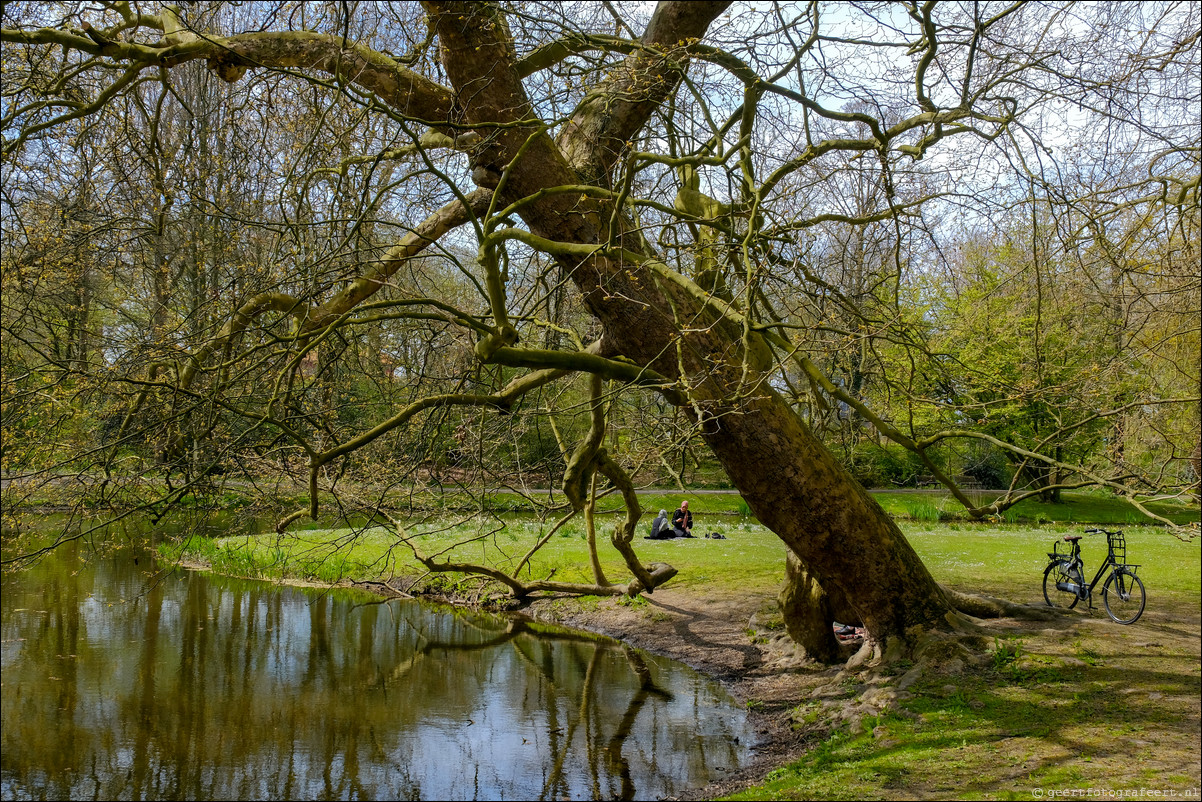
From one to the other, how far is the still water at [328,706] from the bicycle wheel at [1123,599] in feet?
13.5

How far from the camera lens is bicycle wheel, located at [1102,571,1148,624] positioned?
8.94 m

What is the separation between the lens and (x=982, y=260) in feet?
57.2

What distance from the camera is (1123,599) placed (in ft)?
30.3

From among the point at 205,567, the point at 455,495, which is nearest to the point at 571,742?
the point at 455,495

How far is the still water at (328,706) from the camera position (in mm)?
7016

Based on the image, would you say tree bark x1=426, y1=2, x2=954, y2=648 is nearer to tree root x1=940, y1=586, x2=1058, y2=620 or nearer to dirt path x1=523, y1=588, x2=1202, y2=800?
dirt path x1=523, y1=588, x2=1202, y2=800

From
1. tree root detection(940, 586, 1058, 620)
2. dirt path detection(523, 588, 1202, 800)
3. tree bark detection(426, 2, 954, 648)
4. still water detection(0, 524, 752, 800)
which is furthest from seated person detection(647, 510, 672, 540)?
tree bark detection(426, 2, 954, 648)

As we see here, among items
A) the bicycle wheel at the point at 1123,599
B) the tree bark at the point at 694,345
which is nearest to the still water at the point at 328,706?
the tree bark at the point at 694,345

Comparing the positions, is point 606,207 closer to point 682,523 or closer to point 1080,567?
point 1080,567

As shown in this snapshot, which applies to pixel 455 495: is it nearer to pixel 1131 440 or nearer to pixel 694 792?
pixel 694 792

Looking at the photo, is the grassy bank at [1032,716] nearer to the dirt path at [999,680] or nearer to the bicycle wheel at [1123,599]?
the dirt path at [999,680]

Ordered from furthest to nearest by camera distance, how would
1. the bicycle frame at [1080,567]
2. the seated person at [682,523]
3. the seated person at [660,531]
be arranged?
the seated person at [682,523] → the seated person at [660,531] → the bicycle frame at [1080,567]

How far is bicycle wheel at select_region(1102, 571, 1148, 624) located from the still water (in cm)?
413

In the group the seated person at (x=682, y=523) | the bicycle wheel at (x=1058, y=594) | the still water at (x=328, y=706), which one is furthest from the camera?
the seated person at (x=682, y=523)
